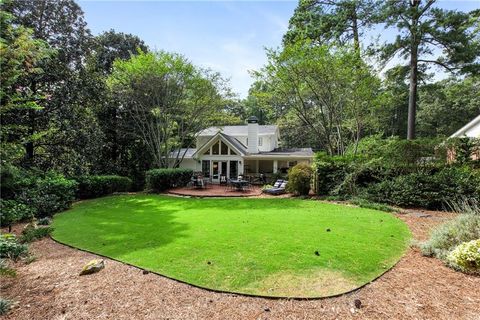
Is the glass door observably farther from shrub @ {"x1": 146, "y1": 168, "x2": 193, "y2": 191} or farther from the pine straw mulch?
the pine straw mulch

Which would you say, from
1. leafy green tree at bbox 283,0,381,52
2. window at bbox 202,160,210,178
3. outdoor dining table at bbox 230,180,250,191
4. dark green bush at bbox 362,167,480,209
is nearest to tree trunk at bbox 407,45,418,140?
leafy green tree at bbox 283,0,381,52

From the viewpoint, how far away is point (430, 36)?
46.0 feet

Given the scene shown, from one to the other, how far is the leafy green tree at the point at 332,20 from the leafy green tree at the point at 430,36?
1524 millimetres

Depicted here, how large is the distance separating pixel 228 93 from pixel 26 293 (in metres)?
18.3

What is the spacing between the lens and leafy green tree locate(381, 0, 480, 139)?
13.3m

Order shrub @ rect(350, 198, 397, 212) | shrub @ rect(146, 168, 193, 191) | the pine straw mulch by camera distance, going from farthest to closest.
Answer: shrub @ rect(146, 168, 193, 191)
shrub @ rect(350, 198, 397, 212)
the pine straw mulch

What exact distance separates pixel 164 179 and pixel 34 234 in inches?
402

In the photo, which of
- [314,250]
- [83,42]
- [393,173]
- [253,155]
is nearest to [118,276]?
[314,250]

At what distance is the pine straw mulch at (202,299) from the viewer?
309cm

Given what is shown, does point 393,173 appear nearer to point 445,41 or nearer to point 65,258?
point 445,41

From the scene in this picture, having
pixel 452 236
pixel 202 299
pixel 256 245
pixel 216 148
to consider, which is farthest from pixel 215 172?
pixel 202 299

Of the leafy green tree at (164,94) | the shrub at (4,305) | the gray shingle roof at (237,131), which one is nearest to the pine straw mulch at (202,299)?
the shrub at (4,305)

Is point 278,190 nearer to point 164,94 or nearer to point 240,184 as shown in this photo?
point 240,184

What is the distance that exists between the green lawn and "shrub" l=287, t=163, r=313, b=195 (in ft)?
15.0
